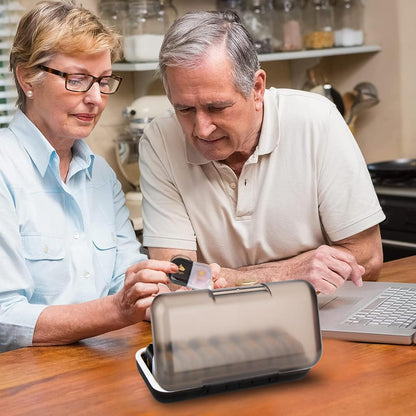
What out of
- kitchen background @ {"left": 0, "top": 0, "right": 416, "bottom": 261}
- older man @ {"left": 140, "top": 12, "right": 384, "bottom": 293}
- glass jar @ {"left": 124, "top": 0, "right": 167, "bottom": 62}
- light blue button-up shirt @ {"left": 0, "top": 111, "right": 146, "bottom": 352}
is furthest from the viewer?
kitchen background @ {"left": 0, "top": 0, "right": 416, "bottom": 261}

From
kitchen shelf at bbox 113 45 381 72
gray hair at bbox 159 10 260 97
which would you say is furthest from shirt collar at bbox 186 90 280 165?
kitchen shelf at bbox 113 45 381 72

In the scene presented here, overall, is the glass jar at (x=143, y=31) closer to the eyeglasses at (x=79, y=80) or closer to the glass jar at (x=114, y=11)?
the glass jar at (x=114, y=11)

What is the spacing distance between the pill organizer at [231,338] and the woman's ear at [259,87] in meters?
0.79

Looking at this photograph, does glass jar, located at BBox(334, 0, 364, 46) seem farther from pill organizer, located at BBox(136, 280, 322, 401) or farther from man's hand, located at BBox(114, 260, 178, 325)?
pill organizer, located at BBox(136, 280, 322, 401)

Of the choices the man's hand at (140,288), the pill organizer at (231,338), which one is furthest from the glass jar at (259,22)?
the pill organizer at (231,338)

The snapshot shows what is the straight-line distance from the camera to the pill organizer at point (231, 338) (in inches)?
40.8

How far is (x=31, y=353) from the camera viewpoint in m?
1.38

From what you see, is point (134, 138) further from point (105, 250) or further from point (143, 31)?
point (105, 250)

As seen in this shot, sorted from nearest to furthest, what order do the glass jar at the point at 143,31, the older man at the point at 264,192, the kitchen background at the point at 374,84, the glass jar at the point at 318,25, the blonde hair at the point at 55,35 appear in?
the blonde hair at the point at 55,35 < the older man at the point at 264,192 < the glass jar at the point at 143,31 < the kitchen background at the point at 374,84 < the glass jar at the point at 318,25

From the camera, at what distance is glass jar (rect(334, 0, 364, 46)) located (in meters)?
3.39

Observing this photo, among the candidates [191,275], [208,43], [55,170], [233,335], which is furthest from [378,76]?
[233,335]

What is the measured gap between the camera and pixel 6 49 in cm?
287

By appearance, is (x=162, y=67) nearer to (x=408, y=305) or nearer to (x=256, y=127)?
(x=256, y=127)

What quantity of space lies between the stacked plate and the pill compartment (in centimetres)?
196
